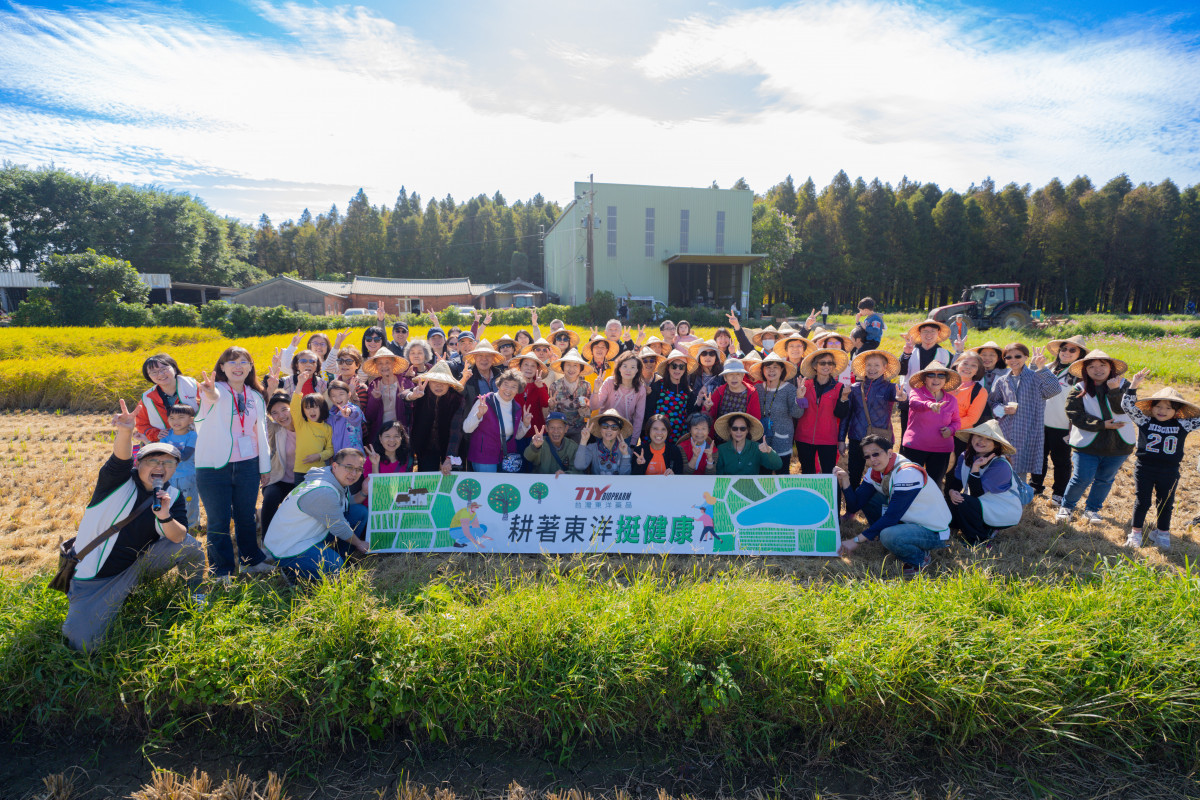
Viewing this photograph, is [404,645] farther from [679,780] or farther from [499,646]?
[679,780]

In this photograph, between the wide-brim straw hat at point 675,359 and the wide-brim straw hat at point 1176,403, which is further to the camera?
the wide-brim straw hat at point 675,359

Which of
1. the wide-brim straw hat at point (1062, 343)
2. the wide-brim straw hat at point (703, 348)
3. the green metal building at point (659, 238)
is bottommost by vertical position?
the wide-brim straw hat at point (703, 348)

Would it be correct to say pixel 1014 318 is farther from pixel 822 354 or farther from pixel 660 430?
pixel 660 430

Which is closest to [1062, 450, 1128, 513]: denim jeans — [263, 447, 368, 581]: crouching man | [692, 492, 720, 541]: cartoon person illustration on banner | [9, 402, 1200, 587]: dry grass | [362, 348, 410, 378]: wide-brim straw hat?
[9, 402, 1200, 587]: dry grass

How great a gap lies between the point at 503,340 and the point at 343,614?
12.9 feet

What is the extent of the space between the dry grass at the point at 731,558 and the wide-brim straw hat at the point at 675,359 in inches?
85.1

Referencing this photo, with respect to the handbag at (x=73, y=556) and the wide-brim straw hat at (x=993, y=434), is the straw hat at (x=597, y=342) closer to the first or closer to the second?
the wide-brim straw hat at (x=993, y=434)

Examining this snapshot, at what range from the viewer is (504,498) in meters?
5.20

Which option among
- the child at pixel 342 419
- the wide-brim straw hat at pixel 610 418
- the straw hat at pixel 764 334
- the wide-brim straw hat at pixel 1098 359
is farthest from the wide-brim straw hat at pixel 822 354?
the child at pixel 342 419

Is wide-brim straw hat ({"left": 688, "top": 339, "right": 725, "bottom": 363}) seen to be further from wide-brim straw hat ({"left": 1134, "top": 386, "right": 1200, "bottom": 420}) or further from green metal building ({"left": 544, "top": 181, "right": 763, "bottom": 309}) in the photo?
green metal building ({"left": 544, "top": 181, "right": 763, "bottom": 309})

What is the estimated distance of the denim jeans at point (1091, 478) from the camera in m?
5.54

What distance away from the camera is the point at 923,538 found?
15.4ft

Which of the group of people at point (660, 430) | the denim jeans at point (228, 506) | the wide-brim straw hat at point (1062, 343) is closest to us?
the denim jeans at point (228, 506)

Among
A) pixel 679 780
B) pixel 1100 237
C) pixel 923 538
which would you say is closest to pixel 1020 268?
pixel 1100 237
